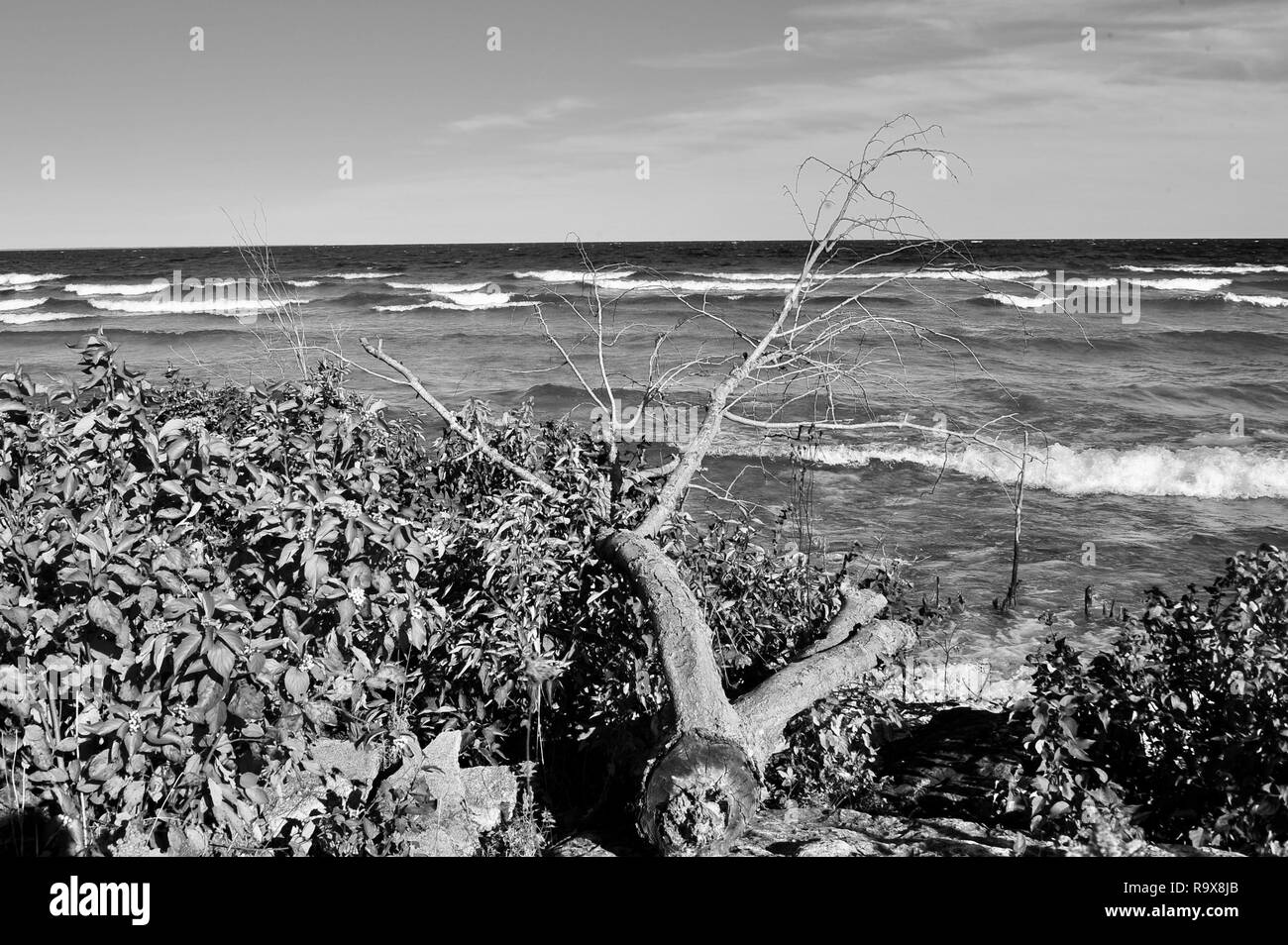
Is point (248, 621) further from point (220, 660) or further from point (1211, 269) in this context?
point (1211, 269)

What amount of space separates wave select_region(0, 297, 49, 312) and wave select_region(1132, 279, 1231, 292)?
4545 centimetres

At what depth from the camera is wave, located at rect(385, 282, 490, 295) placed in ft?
134

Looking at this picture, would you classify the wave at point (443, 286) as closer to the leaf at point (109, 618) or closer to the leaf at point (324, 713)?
the leaf at point (324, 713)

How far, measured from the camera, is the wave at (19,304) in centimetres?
3692

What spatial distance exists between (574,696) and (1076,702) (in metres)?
2.02

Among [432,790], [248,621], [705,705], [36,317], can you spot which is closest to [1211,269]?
[705,705]

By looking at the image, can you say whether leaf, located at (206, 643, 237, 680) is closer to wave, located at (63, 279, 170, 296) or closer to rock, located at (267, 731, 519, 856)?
rock, located at (267, 731, 519, 856)

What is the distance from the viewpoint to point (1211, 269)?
4550cm

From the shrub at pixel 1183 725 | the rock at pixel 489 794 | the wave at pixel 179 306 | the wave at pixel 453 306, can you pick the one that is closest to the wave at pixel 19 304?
the wave at pixel 179 306

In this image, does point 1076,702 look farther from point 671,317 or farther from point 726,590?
point 671,317

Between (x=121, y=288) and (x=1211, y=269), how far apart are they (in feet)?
177

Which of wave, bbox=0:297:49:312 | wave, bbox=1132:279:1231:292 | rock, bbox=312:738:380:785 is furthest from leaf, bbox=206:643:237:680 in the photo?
wave, bbox=0:297:49:312
